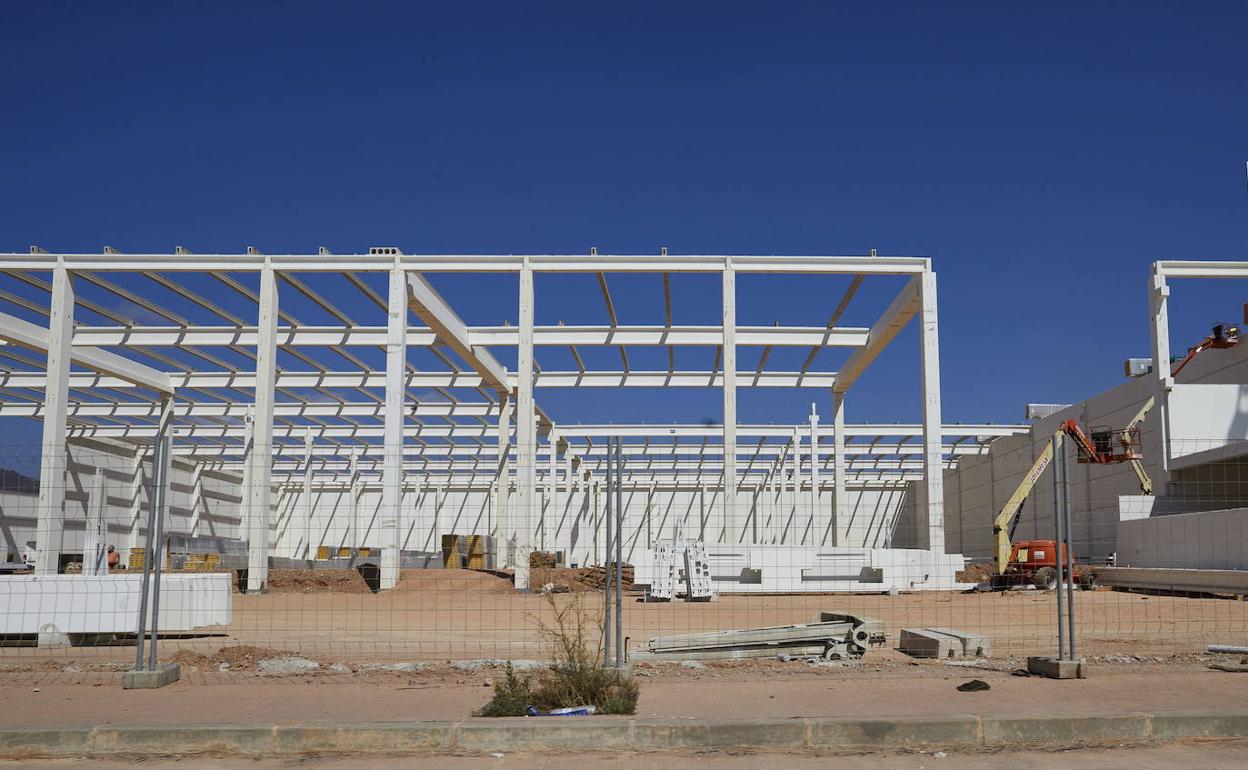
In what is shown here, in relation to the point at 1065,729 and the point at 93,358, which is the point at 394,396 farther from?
the point at 1065,729

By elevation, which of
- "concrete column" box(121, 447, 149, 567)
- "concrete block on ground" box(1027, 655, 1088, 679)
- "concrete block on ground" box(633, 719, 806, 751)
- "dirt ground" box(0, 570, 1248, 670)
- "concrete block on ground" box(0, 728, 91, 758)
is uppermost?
"concrete column" box(121, 447, 149, 567)

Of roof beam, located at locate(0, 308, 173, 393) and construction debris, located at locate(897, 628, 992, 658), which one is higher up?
roof beam, located at locate(0, 308, 173, 393)

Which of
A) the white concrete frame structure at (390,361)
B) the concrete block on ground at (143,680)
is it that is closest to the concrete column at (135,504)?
the white concrete frame structure at (390,361)

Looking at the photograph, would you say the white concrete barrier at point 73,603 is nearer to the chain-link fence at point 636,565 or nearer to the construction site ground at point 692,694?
the chain-link fence at point 636,565

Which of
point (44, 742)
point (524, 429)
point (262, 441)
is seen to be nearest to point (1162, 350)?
point (524, 429)

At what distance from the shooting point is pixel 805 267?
25469 mm

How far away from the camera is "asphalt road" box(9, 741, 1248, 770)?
22.4ft

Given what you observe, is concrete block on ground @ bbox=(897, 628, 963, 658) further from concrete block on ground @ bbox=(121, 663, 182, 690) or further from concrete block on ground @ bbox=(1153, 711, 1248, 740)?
concrete block on ground @ bbox=(121, 663, 182, 690)

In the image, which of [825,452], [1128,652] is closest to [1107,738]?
[1128,652]

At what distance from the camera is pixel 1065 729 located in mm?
7527

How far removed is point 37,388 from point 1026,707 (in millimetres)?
33791

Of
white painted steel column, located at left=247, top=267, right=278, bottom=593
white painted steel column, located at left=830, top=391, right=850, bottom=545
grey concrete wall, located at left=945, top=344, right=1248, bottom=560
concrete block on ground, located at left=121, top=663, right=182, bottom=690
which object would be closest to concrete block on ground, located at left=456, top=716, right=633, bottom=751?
concrete block on ground, located at left=121, top=663, right=182, bottom=690

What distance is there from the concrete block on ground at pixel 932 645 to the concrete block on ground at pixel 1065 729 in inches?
171

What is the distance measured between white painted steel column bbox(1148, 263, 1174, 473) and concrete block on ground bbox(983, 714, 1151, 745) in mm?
22934
